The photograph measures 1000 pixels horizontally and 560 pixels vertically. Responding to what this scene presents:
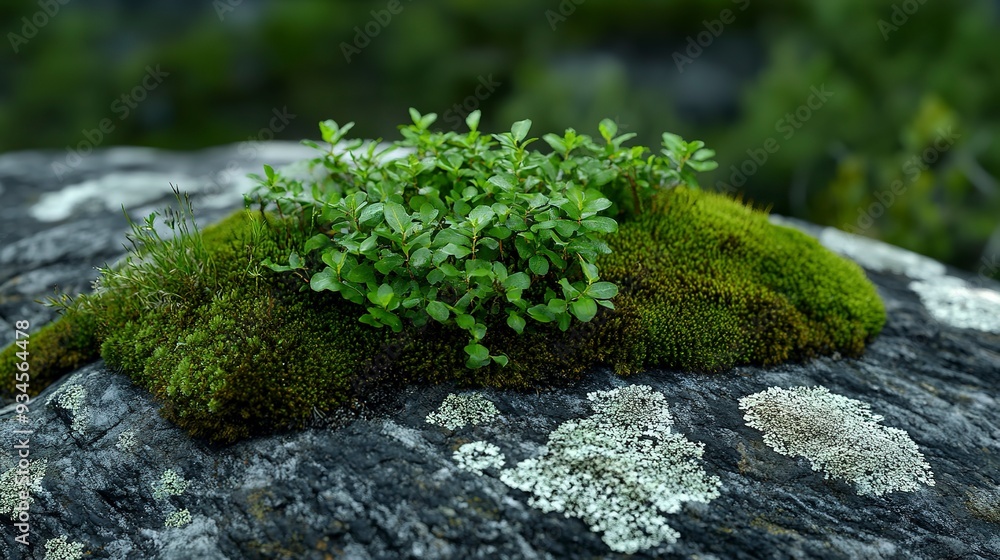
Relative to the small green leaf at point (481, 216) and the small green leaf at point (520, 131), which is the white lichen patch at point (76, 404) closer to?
the small green leaf at point (481, 216)

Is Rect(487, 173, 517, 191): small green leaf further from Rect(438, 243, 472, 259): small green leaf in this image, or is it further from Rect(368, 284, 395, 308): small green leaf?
Rect(368, 284, 395, 308): small green leaf

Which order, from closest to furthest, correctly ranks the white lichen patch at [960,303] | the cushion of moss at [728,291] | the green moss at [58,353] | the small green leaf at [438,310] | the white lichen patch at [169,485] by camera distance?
the white lichen patch at [169,485] < the small green leaf at [438,310] < the cushion of moss at [728,291] < the green moss at [58,353] < the white lichen patch at [960,303]

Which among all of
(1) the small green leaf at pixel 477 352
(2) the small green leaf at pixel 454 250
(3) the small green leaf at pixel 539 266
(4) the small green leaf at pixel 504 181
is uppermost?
(4) the small green leaf at pixel 504 181

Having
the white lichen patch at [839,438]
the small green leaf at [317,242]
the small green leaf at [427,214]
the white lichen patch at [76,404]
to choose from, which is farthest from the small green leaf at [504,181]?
the white lichen patch at [76,404]

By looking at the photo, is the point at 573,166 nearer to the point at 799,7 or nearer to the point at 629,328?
the point at 629,328

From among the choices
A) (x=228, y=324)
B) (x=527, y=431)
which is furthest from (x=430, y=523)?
(x=228, y=324)

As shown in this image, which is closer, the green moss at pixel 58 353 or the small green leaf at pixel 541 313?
the small green leaf at pixel 541 313

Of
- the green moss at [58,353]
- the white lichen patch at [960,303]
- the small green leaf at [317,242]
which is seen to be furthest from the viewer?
the white lichen patch at [960,303]

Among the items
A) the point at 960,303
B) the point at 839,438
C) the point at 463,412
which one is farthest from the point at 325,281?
the point at 960,303
